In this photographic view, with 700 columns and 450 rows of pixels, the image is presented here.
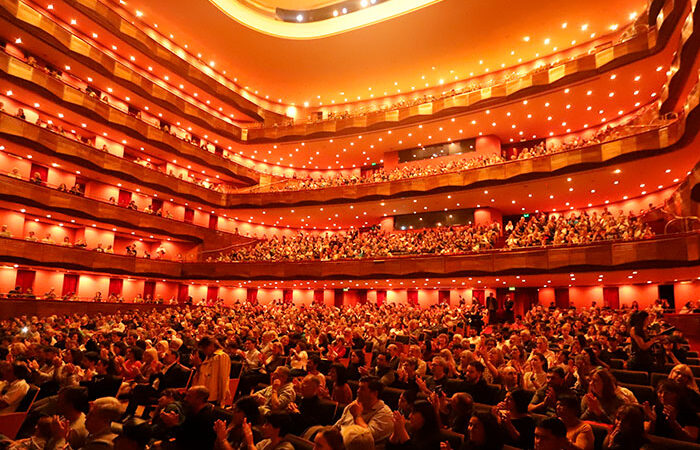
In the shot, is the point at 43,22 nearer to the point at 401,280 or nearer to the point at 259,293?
the point at 259,293

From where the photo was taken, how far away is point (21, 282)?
757 inches

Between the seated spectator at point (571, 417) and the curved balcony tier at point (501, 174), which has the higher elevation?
the curved balcony tier at point (501, 174)

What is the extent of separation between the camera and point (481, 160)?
2305 cm

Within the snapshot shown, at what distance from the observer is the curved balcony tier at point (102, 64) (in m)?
18.2

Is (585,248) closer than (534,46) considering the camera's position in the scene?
Yes

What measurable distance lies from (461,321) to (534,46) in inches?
663

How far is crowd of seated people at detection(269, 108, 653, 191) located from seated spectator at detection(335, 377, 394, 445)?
17.2m

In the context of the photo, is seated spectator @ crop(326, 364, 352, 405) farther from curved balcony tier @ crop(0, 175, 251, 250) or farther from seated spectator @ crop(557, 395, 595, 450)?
curved balcony tier @ crop(0, 175, 251, 250)

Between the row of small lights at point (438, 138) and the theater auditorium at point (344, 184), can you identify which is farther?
the row of small lights at point (438, 138)

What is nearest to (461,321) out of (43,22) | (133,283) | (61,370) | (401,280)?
(401,280)

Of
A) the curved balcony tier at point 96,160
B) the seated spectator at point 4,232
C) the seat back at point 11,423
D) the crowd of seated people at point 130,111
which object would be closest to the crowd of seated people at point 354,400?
the seat back at point 11,423

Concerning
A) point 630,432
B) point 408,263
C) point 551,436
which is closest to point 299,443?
point 551,436

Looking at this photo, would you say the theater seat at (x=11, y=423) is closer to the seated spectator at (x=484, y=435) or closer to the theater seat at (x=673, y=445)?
the seated spectator at (x=484, y=435)

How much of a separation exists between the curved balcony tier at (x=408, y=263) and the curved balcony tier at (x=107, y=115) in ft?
20.9
